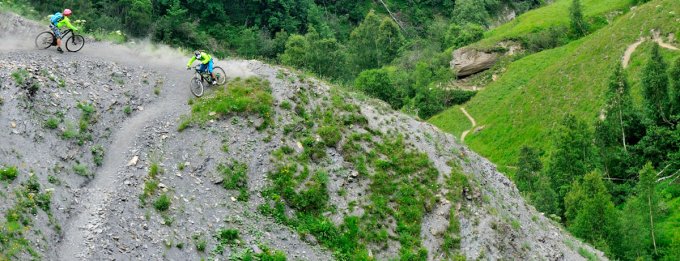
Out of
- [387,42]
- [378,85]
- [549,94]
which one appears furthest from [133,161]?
[387,42]

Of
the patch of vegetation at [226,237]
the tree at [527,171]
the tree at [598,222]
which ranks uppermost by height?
the patch of vegetation at [226,237]

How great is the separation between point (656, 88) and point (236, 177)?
63111mm

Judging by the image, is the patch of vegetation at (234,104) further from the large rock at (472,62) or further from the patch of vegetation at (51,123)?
the large rock at (472,62)

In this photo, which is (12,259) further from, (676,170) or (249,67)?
(676,170)

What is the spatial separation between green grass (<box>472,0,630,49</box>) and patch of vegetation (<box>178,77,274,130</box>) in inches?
4083

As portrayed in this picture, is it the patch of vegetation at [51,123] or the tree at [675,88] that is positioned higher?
the patch of vegetation at [51,123]

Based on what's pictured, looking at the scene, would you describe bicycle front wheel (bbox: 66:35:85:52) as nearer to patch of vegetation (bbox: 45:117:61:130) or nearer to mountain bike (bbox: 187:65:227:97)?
mountain bike (bbox: 187:65:227:97)

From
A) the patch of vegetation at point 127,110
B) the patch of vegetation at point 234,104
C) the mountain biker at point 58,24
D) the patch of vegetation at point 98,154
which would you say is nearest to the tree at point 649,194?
the patch of vegetation at point 234,104

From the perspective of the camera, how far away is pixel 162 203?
28359 millimetres

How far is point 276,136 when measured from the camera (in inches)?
1355

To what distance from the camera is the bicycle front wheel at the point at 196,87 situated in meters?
36.0

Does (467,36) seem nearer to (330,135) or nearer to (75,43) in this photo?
(330,135)

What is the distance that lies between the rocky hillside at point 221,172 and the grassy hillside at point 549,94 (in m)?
57.8

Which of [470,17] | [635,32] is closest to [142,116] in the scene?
[635,32]
